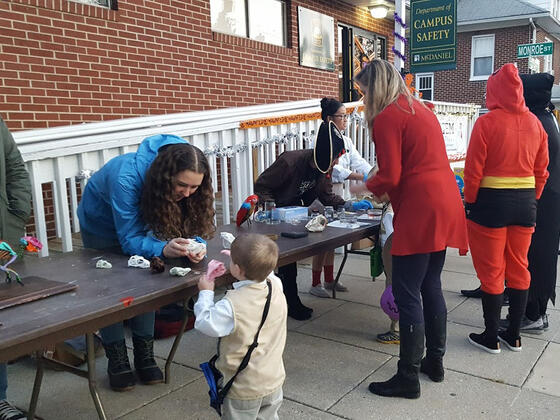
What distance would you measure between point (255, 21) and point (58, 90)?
11.5 feet

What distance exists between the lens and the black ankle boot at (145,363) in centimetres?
338

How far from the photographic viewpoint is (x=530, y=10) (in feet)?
70.2

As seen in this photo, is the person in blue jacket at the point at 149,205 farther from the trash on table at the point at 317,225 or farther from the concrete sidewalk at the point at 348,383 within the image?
the trash on table at the point at 317,225

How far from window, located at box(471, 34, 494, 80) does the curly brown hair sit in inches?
892

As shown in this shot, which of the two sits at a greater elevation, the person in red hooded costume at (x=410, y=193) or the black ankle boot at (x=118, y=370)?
the person in red hooded costume at (x=410, y=193)

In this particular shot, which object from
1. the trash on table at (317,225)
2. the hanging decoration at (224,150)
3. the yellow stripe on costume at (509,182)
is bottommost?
the trash on table at (317,225)

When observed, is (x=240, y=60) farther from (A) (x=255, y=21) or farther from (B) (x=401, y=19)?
(B) (x=401, y=19)

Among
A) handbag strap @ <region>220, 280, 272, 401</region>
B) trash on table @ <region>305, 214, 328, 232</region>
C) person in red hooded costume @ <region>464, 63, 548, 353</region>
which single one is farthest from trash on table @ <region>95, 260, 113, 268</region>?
person in red hooded costume @ <region>464, 63, 548, 353</region>

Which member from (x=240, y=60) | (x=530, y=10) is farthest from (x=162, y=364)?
(x=530, y=10)

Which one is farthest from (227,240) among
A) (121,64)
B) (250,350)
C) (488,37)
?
(488,37)

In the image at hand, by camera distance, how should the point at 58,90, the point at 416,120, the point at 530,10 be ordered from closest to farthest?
1. the point at 416,120
2. the point at 58,90
3. the point at 530,10

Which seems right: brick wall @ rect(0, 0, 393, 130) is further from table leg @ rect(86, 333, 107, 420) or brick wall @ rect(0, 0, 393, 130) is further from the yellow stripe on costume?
the yellow stripe on costume

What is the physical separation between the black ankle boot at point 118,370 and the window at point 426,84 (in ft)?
76.1

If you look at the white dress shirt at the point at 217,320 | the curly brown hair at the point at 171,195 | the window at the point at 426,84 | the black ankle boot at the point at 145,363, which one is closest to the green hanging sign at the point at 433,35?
the curly brown hair at the point at 171,195
